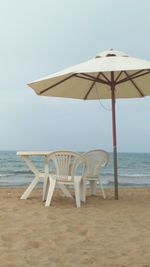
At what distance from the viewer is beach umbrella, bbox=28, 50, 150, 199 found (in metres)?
5.95

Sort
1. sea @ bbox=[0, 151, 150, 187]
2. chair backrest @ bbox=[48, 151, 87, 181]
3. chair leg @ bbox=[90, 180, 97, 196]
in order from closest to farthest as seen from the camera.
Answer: chair backrest @ bbox=[48, 151, 87, 181] < chair leg @ bbox=[90, 180, 97, 196] < sea @ bbox=[0, 151, 150, 187]

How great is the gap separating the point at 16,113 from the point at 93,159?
53.9 ft

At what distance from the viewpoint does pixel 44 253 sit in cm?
374

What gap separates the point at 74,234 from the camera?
4441mm

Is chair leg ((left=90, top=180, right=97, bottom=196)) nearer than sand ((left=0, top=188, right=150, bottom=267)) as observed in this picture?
No

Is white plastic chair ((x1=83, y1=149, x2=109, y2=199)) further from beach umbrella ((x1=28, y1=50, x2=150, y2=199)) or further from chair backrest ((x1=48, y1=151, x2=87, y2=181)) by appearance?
chair backrest ((x1=48, y1=151, x2=87, y2=181))

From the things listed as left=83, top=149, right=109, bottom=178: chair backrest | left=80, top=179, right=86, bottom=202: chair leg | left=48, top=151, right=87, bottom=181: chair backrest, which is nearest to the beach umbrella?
left=83, top=149, right=109, bottom=178: chair backrest

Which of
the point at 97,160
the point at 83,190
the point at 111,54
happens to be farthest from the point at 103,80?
the point at 83,190

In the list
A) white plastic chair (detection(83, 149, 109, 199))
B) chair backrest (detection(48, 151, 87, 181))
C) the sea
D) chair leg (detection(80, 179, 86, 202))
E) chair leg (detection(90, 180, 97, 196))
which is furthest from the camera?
the sea

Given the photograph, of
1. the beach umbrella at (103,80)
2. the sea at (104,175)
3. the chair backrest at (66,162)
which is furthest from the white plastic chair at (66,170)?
the sea at (104,175)

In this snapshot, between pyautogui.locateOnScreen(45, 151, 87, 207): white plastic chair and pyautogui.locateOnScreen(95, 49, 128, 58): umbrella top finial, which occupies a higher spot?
pyautogui.locateOnScreen(95, 49, 128, 58): umbrella top finial

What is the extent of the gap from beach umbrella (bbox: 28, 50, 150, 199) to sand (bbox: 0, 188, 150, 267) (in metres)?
1.23

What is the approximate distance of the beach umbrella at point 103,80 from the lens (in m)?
5.95

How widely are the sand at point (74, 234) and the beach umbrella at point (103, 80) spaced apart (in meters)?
1.23
